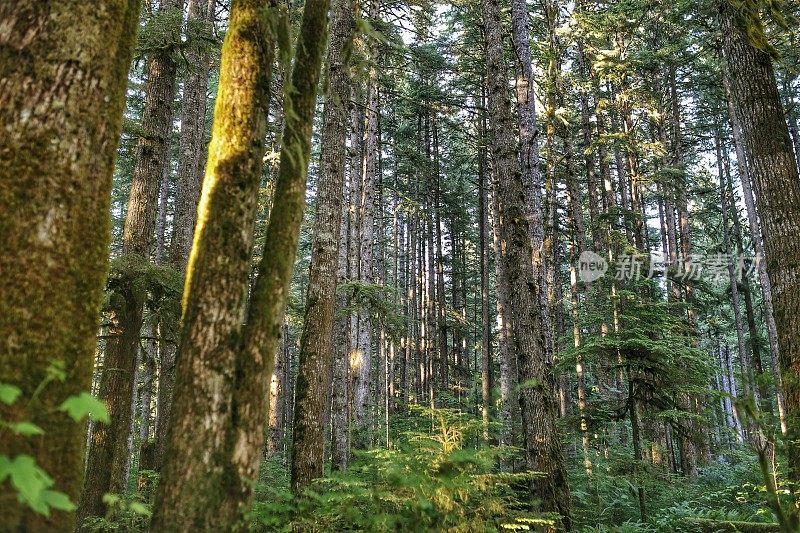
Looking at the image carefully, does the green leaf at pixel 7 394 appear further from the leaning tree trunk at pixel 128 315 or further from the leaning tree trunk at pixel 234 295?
the leaning tree trunk at pixel 128 315

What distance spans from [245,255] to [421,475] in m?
2.69

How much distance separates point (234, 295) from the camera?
304 centimetres

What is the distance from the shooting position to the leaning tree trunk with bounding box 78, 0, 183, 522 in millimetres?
6605

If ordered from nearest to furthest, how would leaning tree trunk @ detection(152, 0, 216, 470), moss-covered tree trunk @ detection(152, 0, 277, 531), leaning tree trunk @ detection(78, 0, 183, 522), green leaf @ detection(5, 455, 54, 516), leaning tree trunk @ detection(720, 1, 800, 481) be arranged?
green leaf @ detection(5, 455, 54, 516) → moss-covered tree trunk @ detection(152, 0, 277, 531) → leaning tree trunk @ detection(720, 1, 800, 481) → leaning tree trunk @ detection(78, 0, 183, 522) → leaning tree trunk @ detection(152, 0, 216, 470)

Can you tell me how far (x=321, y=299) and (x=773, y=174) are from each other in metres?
6.43

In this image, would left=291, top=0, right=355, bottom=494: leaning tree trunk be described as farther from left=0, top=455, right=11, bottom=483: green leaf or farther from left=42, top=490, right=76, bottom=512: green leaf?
left=0, top=455, right=11, bottom=483: green leaf

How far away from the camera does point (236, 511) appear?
2.83 metres

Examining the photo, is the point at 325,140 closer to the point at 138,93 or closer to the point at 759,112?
the point at 759,112

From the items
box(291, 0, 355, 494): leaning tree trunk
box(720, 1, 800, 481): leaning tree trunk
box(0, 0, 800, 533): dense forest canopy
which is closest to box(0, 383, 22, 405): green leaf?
box(0, 0, 800, 533): dense forest canopy

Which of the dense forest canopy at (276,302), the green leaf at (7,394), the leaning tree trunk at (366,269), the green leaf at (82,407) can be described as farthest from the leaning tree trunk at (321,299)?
the leaning tree trunk at (366,269)

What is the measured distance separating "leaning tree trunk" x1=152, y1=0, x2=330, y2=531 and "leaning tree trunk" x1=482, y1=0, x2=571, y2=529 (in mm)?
4262

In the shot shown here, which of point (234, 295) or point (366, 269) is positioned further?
point (366, 269)

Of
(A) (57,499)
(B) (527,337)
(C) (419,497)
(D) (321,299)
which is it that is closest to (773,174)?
(B) (527,337)

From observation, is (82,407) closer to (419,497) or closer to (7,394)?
(7,394)
